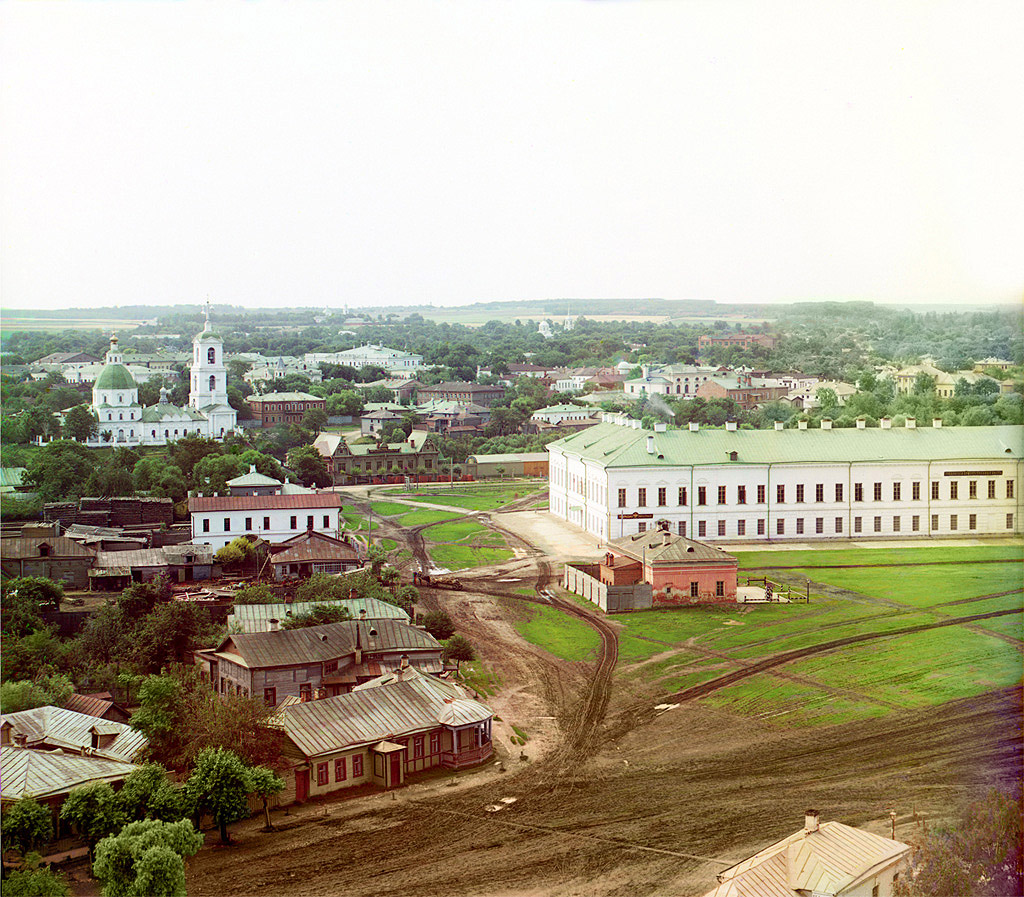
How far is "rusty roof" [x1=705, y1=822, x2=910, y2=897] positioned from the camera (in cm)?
586

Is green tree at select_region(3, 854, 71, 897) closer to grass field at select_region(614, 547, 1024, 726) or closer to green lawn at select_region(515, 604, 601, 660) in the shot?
grass field at select_region(614, 547, 1024, 726)

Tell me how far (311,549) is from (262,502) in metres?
1.03

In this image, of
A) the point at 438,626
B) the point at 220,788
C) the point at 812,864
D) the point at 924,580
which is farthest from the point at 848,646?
the point at 220,788

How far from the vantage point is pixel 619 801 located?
7324mm

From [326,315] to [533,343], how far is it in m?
16.4

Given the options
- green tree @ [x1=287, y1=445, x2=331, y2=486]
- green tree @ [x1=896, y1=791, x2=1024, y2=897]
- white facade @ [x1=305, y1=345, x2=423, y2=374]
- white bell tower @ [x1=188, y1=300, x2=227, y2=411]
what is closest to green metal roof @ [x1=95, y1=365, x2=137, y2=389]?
white bell tower @ [x1=188, y1=300, x2=227, y2=411]

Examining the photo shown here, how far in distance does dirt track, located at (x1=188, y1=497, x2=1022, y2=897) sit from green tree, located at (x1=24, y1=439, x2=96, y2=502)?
17.5 ft

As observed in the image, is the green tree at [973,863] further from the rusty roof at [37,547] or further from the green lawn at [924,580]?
the rusty roof at [37,547]

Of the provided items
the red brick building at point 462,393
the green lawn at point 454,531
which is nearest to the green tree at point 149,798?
the green lawn at point 454,531

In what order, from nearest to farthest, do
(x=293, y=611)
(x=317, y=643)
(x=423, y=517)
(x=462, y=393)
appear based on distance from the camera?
(x=317, y=643) → (x=293, y=611) → (x=423, y=517) → (x=462, y=393)

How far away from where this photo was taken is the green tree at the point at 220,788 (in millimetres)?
6559

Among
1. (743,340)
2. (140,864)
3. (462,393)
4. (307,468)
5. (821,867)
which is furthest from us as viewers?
(462,393)

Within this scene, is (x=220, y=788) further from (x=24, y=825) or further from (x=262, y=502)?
(x=262, y=502)

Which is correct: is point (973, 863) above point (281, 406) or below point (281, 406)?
below
